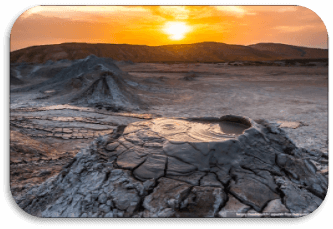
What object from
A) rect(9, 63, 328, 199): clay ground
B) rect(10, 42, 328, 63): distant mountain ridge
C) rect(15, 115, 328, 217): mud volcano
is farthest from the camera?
rect(10, 42, 328, 63): distant mountain ridge

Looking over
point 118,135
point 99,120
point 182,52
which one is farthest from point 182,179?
point 182,52

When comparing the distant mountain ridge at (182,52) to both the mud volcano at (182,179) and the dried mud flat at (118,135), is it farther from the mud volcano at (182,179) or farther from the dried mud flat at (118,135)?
the mud volcano at (182,179)

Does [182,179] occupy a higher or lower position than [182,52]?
lower

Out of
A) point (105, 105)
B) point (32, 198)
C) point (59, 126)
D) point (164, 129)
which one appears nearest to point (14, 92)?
point (105, 105)

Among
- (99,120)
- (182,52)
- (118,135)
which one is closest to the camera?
(118,135)

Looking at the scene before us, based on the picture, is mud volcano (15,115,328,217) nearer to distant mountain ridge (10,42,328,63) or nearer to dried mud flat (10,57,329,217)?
dried mud flat (10,57,329,217)

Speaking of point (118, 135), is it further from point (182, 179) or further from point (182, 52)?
point (182, 52)

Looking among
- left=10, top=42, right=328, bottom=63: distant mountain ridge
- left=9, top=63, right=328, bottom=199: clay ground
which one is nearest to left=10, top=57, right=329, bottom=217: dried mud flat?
left=9, top=63, right=328, bottom=199: clay ground
